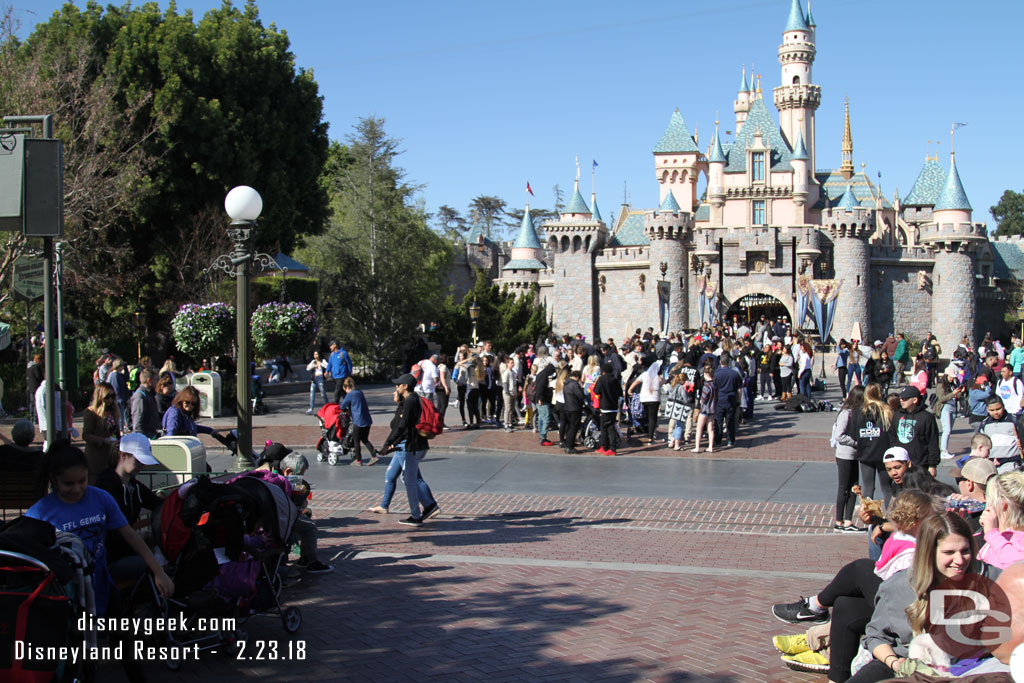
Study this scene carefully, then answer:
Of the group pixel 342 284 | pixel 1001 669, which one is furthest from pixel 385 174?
pixel 1001 669

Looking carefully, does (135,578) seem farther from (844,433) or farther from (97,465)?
(844,433)

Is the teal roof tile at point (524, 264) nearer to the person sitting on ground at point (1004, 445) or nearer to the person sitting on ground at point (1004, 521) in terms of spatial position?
the person sitting on ground at point (1004, 445)

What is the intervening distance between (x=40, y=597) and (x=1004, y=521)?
15.8 feet

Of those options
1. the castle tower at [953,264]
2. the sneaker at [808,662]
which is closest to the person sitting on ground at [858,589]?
the sneaker at [808,662]

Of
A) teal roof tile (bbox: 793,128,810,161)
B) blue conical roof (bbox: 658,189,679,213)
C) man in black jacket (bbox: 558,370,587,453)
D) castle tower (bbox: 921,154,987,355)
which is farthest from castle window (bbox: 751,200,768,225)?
man in black jacket (bbox: 558,370,587,453)

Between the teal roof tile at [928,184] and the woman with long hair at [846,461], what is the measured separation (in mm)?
47170

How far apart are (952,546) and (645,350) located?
15020 millimetres

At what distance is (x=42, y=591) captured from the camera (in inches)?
162

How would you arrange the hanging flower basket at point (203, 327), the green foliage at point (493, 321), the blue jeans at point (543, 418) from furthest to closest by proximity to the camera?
the green foliage at point (493, 321) → the hanging flower basket at point (203, 327) → the blue jeans at point (543, 418)

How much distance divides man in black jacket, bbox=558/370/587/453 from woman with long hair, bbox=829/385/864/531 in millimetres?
5343

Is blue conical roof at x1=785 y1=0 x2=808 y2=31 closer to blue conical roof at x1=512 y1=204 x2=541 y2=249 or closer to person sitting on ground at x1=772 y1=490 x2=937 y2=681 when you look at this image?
blue conical roof at x1=512 y1=204 x2=541 y2=249

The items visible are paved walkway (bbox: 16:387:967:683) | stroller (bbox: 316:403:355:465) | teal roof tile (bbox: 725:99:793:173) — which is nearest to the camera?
paved walkway (bbox: 16:387:967:683)

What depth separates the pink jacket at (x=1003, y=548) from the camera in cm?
469

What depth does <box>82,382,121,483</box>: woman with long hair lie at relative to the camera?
269 inches
